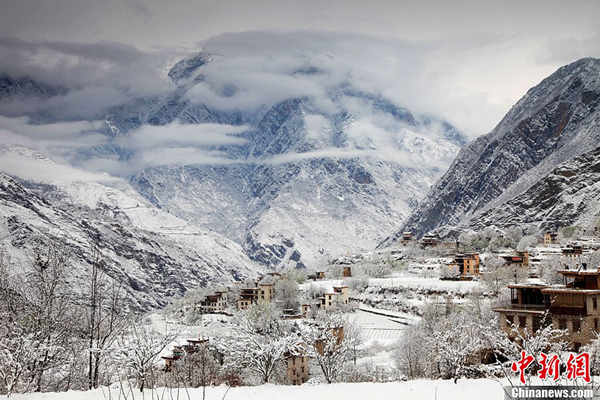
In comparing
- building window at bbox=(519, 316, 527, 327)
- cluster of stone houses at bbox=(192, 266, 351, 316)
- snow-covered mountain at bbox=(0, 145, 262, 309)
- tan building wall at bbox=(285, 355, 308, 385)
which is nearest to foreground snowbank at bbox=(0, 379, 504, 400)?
building window at bbox=(519, 316, 527, 327)

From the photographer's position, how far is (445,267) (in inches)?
3319

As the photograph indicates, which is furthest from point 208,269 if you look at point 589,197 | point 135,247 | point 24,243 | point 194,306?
point 589,197

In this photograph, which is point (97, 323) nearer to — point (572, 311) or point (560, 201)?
point (572, 311)

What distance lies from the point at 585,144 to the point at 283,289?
121549mm

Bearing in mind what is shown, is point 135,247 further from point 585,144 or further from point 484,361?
point 484,361

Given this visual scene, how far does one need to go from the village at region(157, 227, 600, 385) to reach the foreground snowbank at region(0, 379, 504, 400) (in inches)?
224

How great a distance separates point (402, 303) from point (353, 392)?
55.8 m

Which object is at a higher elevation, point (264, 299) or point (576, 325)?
point (264, 299)

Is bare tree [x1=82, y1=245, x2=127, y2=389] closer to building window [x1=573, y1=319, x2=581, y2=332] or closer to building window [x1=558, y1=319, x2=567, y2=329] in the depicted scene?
building window [x1=558, y1=319, x2=567, y2=329]

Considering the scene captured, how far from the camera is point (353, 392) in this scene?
61.3 ft

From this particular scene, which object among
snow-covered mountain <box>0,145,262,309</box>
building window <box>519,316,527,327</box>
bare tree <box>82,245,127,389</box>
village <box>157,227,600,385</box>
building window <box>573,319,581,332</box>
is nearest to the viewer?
bare tree <box>82,245,127,389</box>

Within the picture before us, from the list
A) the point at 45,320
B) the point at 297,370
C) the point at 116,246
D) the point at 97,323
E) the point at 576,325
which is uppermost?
the point at 116,246

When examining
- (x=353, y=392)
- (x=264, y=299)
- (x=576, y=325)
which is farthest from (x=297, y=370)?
(x=264, y=299)

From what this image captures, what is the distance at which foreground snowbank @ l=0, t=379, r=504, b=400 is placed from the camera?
59.0 ft
